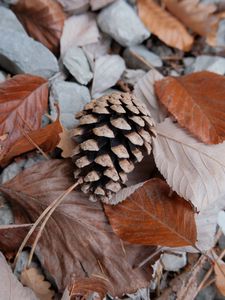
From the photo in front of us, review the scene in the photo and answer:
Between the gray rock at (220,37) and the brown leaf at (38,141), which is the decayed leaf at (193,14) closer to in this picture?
the gray rock at (220,37)

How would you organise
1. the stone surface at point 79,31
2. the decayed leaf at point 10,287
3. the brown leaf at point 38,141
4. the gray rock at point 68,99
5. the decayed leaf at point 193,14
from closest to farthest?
the decayed leaf at point 10,287
the brown leaf at point 38,141
the gray rock at point 68,99
the stone surface at point 79,31
the decayed leaf at point 193,14

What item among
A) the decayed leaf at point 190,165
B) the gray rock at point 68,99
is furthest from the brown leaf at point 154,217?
the gray rock at point 68,99

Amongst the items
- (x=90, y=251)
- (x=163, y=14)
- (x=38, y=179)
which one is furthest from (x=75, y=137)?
(x=163, y=14)

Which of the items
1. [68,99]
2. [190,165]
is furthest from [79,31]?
[190,165]

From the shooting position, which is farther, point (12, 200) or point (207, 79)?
point (207, 79)

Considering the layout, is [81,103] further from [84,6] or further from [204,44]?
[204,44]

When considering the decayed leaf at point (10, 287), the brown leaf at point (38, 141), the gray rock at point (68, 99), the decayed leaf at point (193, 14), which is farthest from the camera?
the decayed leaf at point (193, 14)
